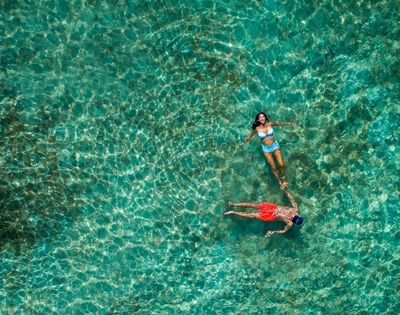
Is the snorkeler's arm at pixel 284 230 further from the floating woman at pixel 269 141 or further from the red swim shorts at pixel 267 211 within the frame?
the floating woman at pixel 269 141

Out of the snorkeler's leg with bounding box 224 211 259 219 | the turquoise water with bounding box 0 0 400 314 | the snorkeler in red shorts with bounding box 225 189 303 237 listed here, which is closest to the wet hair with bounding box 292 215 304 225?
the snorkeler in red shorts with bounding box 225 189 303 237

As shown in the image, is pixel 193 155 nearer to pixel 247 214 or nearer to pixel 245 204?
pixel 245 204

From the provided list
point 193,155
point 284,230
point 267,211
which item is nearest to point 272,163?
point 267,211

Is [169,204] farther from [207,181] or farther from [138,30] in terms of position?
[138,30]

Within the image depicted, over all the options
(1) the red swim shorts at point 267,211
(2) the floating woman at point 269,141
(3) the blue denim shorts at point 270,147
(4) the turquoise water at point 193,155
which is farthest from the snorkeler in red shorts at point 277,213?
(3) the blue denim shorts at point 270,147

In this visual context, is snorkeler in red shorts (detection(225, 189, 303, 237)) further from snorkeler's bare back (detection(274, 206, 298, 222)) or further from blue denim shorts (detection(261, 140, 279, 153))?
blue denim shorts (detection(261, 140, 279, 153))

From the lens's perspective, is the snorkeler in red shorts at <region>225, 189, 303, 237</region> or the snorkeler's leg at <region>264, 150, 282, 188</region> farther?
the snorkeler's leg at <region>264, 150, 282, 188</region>

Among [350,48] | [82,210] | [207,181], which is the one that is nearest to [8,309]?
[82,210]
